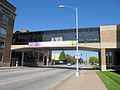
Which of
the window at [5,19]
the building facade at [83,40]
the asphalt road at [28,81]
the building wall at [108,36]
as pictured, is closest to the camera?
the asphalt road at [28,81]

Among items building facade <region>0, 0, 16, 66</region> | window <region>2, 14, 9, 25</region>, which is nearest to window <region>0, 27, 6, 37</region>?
building facade <region>0, 0, 16, 66</region>

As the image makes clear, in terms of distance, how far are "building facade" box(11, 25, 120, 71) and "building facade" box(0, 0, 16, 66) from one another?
87.6 inches

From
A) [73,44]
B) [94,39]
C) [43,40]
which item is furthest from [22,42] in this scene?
[94,39]

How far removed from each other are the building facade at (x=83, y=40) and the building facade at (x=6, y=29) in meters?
2.23

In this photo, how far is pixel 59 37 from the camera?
33406 millimetres

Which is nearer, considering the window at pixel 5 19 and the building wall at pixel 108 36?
the building wall at pixel 108 36

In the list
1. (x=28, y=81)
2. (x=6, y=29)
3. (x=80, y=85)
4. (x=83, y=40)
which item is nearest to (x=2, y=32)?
(x=6, y=29)

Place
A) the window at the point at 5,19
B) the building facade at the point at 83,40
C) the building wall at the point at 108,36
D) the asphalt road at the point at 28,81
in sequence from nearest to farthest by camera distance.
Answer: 1. the asphalt road at the point at 28,81
2. the building wall at the point at 108,36
3. the building facade at the point at 83,40
4. the window at the point at 5,19

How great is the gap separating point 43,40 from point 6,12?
45.5ft

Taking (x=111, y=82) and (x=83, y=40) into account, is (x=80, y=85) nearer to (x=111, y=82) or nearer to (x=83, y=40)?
(x=111, y=82)

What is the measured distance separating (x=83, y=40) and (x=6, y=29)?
22.8 m

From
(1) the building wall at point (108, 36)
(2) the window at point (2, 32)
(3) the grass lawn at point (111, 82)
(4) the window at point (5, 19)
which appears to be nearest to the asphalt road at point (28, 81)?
(3) the grass lawn at point (111, 82)

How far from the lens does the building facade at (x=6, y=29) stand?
111ft

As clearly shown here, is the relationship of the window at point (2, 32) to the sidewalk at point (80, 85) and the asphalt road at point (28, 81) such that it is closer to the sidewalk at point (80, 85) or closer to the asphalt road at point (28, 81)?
the asphalt road at point (28, 81)
